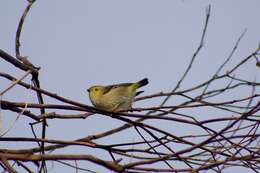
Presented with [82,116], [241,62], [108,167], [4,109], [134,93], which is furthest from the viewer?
[134,93]

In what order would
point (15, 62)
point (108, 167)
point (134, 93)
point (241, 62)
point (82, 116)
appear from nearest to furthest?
point (108, 167), point (15, 62), point (241, 62), point (82, 116), point (134, 93)

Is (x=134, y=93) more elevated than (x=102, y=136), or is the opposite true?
(x=134, y=93)

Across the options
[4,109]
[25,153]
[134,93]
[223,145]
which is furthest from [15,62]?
[134,93]

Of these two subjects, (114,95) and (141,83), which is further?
(114,95)

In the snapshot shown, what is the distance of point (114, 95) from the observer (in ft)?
21.6

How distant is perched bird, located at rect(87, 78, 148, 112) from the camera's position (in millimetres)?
6309

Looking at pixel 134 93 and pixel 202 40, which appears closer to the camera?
pixel 202 40

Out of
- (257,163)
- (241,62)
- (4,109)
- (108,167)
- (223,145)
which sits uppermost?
(241,62)

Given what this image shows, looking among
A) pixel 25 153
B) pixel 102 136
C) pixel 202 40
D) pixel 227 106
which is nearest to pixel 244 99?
pixel 227 106

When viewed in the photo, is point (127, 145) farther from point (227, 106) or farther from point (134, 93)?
point (134, 93)

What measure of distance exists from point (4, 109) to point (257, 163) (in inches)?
68.9

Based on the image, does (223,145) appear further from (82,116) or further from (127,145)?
(82,116)

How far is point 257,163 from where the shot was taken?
303 cm

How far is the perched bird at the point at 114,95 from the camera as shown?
20.7 feet
